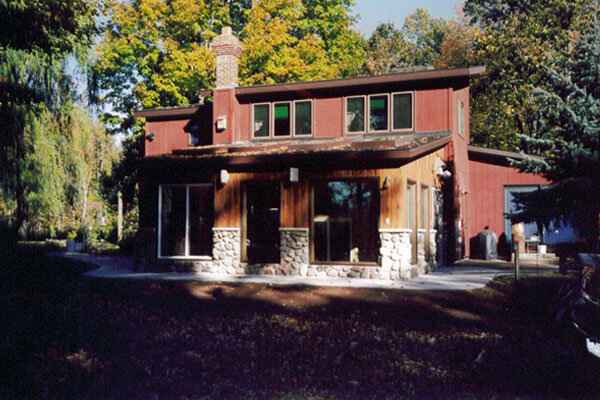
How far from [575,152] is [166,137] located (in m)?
15.1

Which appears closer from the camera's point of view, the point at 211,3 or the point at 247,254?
the point at 247,254

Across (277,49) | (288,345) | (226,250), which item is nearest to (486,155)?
(226,250)

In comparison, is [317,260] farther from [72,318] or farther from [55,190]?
[55,190]

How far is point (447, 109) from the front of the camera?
1602cm

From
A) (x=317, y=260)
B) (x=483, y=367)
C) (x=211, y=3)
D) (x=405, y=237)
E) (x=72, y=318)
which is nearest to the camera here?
(x=483, y=367)

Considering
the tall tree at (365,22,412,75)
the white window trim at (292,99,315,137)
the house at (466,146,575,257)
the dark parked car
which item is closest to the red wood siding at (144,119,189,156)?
the white window trim at (292,99,315,137)

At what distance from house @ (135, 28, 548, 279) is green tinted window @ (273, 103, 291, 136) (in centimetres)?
4

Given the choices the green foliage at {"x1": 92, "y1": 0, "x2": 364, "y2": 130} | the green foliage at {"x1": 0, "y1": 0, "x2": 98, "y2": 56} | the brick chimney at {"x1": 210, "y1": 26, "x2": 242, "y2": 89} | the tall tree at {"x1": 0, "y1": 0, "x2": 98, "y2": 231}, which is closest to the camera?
the green foliage at {"x1": 0, "y1": 0, "x2": 98, "y2": 56}

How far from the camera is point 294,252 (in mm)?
13453

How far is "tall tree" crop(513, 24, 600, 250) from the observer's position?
10.4m

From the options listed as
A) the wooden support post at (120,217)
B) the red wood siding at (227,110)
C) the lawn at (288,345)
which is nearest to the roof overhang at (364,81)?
the red wood siding at (227,110)

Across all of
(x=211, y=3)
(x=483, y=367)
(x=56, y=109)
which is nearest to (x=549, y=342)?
(x=483, y=367)

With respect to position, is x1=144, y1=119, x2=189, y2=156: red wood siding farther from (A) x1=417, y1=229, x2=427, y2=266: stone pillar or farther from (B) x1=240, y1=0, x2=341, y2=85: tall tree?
(A) x1=417, y1=229, x2=427, y2=266: stone pillar

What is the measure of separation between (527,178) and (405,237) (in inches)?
345
